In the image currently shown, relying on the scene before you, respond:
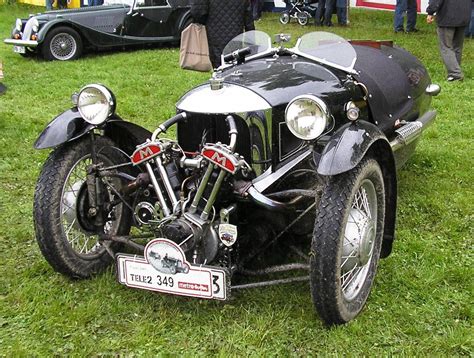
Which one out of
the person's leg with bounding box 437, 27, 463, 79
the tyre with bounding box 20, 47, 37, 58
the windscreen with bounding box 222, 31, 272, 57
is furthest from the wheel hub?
the tyre with bounding box 20, 47, 37, 58

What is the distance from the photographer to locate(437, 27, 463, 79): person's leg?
9.02m

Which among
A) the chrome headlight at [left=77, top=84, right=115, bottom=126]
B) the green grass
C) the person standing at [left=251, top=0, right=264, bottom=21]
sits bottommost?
the person standing at [left=251, top=0, right=264, bottom=21]

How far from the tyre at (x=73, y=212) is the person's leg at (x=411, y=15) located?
11022mm

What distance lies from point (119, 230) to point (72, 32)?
26.4 feet

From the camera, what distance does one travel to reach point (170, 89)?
876 cm

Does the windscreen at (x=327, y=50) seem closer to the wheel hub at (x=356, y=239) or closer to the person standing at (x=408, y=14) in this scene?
the wheel hub at (x=356, y=239)

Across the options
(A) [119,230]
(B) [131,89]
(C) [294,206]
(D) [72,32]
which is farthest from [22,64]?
(C) [294,206]

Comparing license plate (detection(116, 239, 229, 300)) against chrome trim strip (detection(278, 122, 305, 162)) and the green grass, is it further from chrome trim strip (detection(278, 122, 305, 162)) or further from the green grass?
chrome trim strip (detection(278, 122, 305, 162))

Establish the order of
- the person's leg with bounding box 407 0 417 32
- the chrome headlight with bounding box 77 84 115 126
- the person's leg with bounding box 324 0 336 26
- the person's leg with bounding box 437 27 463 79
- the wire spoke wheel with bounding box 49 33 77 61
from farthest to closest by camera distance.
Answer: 1. the person's leg with bounding box 324 0 336 26
2. the person's leg with bounding box 407 0 417 32
3. the wire spoke wheel with bounding box 49 33 77 61
4. the person's leg with bounding box 437 27 463 79
5. the chrome headlight with bounding box 77 84 115 126

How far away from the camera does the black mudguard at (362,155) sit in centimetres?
297

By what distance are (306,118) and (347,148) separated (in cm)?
26

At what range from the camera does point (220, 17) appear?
6801 mm

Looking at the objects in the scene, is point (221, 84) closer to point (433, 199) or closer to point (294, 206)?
point (294, 206)

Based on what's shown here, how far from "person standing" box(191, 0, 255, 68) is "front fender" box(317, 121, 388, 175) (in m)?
3.88
